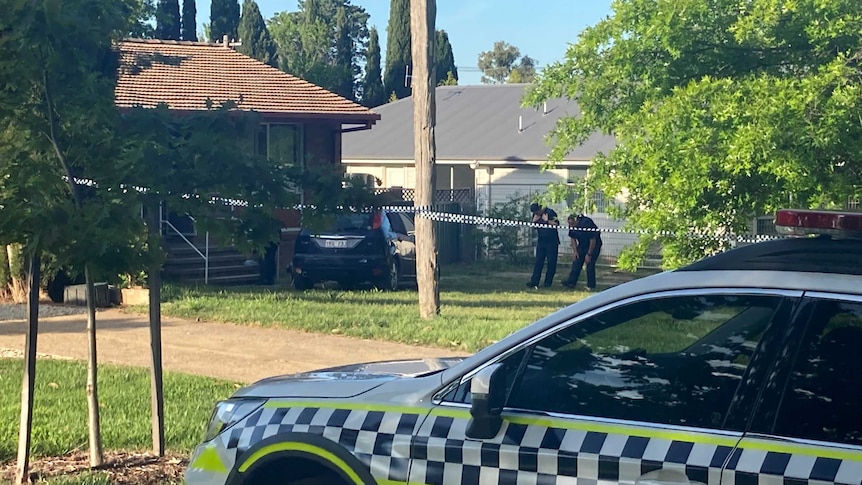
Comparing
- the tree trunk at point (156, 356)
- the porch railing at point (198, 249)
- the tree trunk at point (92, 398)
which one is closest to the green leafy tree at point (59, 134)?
the tree trunk at point (92, 398)

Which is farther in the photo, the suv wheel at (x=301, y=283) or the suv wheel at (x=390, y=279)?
the suv wheel at (x=390, y=279)

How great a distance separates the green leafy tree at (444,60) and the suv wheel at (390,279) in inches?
1420

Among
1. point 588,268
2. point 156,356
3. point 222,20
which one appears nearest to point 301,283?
point 588,268

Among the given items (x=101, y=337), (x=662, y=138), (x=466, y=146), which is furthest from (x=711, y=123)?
(x=466, y=146)

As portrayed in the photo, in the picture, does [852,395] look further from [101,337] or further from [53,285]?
[53,285]

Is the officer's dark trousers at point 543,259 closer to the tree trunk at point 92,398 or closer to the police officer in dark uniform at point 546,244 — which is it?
the police officer in dark uniform at point 546,244

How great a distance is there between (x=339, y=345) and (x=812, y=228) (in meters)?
8.46

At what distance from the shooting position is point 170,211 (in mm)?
6516

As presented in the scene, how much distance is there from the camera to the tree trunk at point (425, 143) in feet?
47.1

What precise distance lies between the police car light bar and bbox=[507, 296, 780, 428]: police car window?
41cm

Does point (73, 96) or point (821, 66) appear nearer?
point (73, 96)

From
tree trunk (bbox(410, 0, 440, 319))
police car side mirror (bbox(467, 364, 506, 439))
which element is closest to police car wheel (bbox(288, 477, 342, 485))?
police car side mirror (bbox(467, 364, 506, 439))

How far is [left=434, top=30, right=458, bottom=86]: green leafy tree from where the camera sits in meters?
55.2

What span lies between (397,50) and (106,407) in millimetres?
46163
